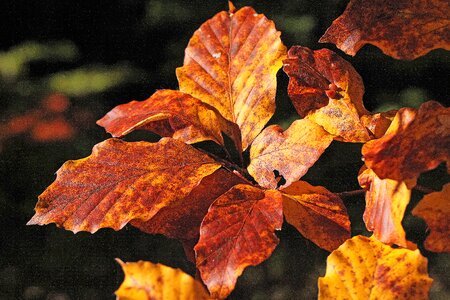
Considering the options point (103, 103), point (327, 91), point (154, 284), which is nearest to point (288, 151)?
point (327, 91)

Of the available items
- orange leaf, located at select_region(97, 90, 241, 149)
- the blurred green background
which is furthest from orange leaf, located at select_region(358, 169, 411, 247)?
the blurred green background

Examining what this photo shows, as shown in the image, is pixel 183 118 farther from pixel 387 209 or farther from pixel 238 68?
pixel 387 209

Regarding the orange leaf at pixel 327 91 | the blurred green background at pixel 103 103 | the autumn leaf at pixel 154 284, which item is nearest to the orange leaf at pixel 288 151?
the orange leaf at pixel 327 91

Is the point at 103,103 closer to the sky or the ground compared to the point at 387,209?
closer to the ground

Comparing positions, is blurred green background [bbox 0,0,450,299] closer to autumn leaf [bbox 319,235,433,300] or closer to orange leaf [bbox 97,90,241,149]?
orange leaf [bbox 97,90,241,149]

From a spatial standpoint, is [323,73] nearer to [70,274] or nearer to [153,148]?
[153,148]
